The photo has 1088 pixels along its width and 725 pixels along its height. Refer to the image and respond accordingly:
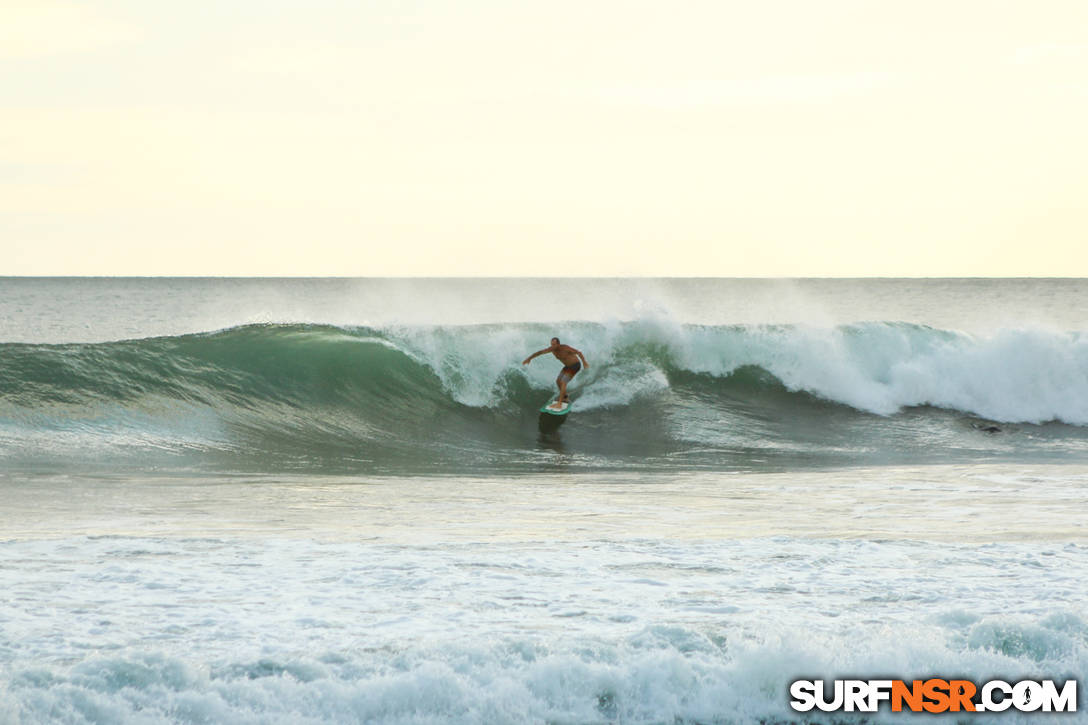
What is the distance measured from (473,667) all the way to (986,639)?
96.5 inches

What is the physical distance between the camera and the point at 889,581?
20.8ft

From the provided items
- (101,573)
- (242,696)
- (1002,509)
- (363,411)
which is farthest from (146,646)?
(363,411)

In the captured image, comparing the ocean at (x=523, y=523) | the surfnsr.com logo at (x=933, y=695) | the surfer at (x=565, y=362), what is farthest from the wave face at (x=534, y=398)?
the surfnsr.com logo at (x=933, y=695)

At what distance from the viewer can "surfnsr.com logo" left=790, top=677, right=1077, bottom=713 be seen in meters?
4.89

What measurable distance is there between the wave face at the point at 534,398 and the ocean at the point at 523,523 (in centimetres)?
8

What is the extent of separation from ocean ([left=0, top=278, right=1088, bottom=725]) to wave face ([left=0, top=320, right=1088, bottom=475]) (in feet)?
0.25

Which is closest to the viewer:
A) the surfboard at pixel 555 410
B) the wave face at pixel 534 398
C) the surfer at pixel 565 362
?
the wave face at pixel 534 398

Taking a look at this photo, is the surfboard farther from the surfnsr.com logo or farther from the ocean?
the surfnsr.com logo

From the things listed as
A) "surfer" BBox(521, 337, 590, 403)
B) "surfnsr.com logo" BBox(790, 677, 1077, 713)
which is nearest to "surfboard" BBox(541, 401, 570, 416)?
"surfer" BBox(521, 337, 590, 403)

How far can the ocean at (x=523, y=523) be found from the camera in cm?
488

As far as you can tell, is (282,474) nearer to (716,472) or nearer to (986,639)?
(716,472)

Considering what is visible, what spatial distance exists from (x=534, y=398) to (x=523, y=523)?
9.83m

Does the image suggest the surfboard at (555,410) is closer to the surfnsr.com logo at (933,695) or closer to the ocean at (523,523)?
the ocean at (523,523)

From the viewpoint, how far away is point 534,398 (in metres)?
18.1
